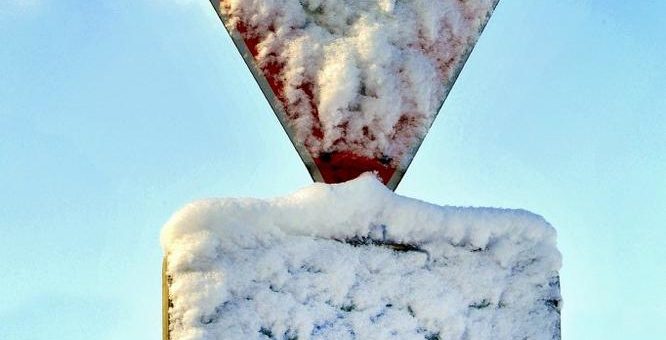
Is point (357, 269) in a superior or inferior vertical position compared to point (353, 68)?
inferior

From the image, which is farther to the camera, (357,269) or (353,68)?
(353,68)

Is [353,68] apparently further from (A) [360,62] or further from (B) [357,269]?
(B) [357,269]

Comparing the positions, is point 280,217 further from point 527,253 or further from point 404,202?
point 527,253

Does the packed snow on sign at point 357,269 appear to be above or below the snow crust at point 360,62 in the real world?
below

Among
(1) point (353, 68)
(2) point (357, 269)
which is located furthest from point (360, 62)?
(2) point (357, 269)

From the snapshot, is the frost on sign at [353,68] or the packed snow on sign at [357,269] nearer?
the packed snow on sign at [357,269]
